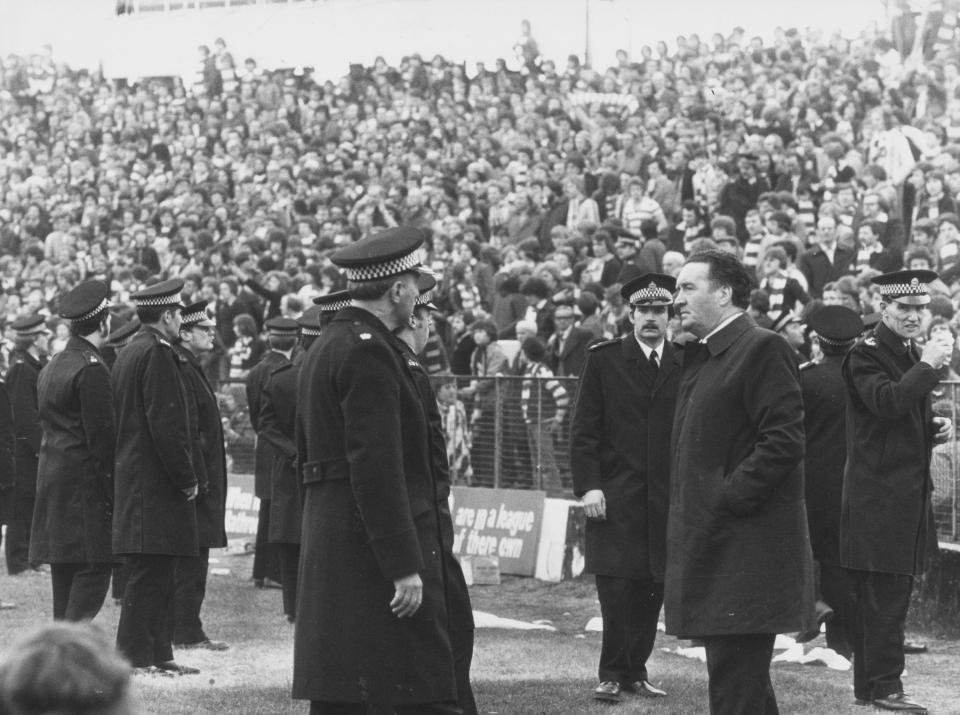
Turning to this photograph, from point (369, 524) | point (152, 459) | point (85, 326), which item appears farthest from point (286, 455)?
point (369, 524)

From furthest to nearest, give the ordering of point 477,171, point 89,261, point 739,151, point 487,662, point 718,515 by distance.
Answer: point 89,261
point 477,171
point 739,151
point 487,662
point 718,515

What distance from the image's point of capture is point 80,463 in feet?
32.4

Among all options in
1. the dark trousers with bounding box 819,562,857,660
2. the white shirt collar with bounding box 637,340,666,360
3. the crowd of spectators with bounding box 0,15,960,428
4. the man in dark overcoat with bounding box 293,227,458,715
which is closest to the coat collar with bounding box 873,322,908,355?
the white shirt collar with bounding box 637,340,666,360

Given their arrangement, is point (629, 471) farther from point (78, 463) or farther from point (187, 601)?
point (187, 601)

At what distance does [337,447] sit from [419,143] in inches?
849

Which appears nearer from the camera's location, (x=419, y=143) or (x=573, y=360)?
(x=573, y=360)

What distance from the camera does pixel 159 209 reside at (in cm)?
A: 3033

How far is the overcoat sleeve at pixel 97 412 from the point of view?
9.76 metres

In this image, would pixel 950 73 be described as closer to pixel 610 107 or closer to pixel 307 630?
pixel 610 107

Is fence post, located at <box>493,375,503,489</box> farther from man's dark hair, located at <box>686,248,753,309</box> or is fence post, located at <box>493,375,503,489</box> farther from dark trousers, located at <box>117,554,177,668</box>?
man's dark hair, located at <box>686,248,753,309</box>

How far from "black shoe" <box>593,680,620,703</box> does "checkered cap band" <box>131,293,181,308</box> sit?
10.8 feet

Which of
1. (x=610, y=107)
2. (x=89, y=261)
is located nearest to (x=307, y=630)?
(x=610, y=107)

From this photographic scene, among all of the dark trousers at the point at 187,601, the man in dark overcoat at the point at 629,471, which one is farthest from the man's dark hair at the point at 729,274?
the dark trousers at the point at 187,601

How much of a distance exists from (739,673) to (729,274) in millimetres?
1551
